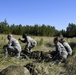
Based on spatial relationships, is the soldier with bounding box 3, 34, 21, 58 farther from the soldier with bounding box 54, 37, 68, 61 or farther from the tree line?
the tree line

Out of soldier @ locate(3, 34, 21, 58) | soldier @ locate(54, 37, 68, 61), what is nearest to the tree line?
soldier @ locate(3, 34, 21, 58)

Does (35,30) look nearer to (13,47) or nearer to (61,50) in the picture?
(13,47)

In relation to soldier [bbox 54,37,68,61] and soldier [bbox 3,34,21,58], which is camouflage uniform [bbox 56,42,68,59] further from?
soldier [bbox 3,34,21,58]

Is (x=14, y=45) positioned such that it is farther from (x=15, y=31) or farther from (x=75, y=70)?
(x=15, y=31)

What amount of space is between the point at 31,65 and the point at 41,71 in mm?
402

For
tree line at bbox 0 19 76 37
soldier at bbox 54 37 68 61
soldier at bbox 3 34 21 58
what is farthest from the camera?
tree line at bbox 0 19 76 37

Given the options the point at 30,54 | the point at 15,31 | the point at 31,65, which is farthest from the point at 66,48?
the point at 15,31

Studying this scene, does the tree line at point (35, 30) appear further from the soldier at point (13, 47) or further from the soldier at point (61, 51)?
the soldier at point (61, 51)

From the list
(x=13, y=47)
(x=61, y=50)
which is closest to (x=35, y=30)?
(x=13, y=47)

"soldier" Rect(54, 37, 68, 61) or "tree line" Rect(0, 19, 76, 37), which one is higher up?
"tree line" Rect(0, 19, 76, 37)

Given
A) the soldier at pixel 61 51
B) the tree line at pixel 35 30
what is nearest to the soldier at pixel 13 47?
the soldier at pixel 61 51

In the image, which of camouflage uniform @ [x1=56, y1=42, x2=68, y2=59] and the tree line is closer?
camouflage uniform @ [x1=56, y1=42, x2=68, y2=59]

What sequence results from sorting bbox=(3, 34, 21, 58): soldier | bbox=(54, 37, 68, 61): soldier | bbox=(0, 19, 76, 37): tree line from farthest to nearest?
bbox=(0, 19, 76, 37): tree line → bbox=(3, 34, 21, 58): soldier → bbox=(54, 37, 68, 61): soldier

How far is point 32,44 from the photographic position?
18219 millimetres
